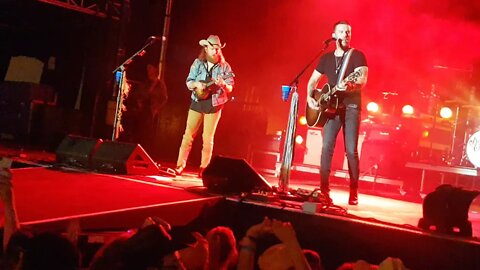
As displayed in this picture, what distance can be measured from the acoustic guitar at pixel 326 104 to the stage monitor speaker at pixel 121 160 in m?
2.16

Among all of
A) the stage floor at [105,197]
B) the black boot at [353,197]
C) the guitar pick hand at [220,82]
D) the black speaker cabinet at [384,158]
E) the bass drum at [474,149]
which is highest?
the guitar pick hand at [220,82]

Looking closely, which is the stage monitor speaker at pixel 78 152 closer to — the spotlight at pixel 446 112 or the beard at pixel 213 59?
the beard at pixel 213 59

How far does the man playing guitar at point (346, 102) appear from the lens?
6.46 m

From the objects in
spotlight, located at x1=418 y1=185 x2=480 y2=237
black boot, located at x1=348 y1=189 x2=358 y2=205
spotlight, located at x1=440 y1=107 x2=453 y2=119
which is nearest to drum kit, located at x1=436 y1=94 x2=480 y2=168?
spotlight, located at x1=440 y1=107 x2=453 y2=119

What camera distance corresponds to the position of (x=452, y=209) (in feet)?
15.4

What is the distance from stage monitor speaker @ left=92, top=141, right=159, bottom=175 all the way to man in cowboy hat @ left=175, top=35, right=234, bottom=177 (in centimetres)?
62

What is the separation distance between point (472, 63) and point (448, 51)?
72 cm

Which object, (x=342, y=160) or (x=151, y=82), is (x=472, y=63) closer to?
(x=342, y=160)

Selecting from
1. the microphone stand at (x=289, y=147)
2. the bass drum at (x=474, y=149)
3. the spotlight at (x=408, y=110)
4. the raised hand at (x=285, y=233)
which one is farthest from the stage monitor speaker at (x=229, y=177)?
the spotlight at (x=408, y=110)

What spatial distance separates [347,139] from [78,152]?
3.43m

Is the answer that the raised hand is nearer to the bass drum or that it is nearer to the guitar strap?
the guitar strap

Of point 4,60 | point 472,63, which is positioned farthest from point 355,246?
point 4,60

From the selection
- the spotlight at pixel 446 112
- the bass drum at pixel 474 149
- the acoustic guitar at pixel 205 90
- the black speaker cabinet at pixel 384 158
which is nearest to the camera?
the acoustic guitar at pixel 205 90

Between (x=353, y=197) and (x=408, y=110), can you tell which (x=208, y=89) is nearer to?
(x=353, y=197)
